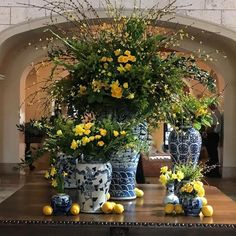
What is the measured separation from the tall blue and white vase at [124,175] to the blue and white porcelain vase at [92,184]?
318mm

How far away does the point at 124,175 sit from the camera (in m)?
2.81

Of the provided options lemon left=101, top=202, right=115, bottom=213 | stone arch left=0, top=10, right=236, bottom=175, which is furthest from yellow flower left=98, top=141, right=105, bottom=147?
stone arch left=0, top=10, right=236, bottom=175

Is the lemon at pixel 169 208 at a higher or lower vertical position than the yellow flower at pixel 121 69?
lower

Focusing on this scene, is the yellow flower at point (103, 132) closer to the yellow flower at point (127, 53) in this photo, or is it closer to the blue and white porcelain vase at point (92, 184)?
the blue and white porcelain vase at point (92, 184)

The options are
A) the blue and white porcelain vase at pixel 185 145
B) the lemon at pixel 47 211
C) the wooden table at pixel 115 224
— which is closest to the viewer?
the wooden table at pixel 115 224

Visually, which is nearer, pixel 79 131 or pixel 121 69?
pixel 79 131

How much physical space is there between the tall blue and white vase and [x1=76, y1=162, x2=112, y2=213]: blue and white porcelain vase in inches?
12.5

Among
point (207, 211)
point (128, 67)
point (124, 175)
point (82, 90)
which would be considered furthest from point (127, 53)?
point (207, 211)

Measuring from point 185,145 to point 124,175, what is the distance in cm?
58

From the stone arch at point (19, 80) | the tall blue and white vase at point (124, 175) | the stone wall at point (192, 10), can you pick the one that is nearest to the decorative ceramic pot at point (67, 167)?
the tall blue and white vase at point (124, 175)

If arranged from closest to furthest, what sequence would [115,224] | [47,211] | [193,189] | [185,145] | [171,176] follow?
[115,224] < [47,211] < [193,189] < [171,176] < [185,145]

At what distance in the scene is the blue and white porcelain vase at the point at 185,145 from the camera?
10.7ft

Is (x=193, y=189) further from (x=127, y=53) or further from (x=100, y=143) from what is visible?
(x=127, y=53)

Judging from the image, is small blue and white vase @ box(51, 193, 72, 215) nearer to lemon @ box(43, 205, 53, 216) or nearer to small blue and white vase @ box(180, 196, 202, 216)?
lemon @ box(43, 205, 53, 216)
